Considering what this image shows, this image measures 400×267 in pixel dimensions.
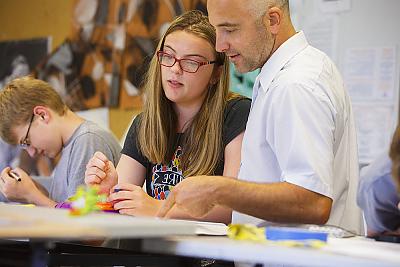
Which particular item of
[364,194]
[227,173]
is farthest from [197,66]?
[364,194]

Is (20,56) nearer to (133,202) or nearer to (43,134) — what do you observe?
(43,134)

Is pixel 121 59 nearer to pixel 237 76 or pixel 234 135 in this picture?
pixel 237 76

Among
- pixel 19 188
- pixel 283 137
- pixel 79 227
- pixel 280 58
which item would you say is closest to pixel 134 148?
pixel 19 188

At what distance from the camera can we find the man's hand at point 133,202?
1.88 m

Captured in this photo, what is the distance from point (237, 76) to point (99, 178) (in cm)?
150

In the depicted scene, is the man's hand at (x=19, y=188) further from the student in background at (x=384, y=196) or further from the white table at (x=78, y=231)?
the student in background at (x=384, y=196)

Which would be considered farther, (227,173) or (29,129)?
(29,129)

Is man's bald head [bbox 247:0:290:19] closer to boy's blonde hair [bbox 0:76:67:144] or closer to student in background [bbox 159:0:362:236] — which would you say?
student in background [bbox 159:0:362:236]

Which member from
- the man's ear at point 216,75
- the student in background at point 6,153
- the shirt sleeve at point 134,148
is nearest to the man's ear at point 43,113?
the student in background at point 6,153

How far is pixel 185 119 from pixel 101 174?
31 centimetres

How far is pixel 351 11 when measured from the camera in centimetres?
312

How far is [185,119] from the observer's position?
224 centimetres

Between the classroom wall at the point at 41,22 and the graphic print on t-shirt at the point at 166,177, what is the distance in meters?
1.81

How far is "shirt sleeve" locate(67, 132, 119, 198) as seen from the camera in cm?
251
